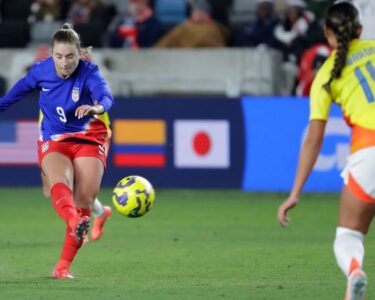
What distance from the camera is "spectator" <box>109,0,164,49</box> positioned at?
19250 mm

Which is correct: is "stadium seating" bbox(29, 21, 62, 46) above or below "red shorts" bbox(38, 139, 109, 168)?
below

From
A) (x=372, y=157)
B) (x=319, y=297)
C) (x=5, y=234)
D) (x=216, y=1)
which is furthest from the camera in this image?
(x=216, y=1)

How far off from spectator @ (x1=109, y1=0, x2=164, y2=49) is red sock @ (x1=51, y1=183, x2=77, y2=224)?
1061 cm

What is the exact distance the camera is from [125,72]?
731 inches

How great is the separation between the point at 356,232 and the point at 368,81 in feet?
2.79

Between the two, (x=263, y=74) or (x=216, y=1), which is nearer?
(x=263, y=74)

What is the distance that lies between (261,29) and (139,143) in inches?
153

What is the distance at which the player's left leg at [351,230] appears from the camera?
259 inches

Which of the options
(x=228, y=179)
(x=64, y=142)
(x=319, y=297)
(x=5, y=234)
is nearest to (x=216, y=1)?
(x=228, y=179)

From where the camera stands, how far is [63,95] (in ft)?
29.9

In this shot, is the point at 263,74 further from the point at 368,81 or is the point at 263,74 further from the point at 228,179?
the point at 368,81

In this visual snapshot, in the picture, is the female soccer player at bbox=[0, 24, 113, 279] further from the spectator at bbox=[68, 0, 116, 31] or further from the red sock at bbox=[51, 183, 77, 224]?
the spectator at bbox=[68, 0, 116, 31]

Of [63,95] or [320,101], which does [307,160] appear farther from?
[63,95]

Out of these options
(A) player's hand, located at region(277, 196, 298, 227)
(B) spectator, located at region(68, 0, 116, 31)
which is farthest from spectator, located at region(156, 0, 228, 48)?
(A) player's hand, located at region(277, 196, 298, 227)
